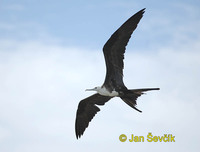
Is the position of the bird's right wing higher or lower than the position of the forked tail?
higher

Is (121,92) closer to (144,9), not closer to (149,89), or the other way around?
(149,89)

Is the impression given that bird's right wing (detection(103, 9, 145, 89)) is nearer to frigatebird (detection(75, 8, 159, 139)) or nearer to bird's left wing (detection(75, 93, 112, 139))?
frigatebird (detection(75, 8, 159, 139))

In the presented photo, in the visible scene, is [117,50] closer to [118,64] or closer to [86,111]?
[118,64]

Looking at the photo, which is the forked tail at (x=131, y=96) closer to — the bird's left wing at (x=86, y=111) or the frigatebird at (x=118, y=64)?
the frigatebird at (x=118, y=64)

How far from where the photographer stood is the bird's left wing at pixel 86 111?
10539 millimetres

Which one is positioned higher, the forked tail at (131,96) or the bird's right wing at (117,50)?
the bird's right wing at (117,50)

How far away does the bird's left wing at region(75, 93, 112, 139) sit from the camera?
34.6 ft

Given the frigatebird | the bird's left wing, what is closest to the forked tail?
the frigatebird

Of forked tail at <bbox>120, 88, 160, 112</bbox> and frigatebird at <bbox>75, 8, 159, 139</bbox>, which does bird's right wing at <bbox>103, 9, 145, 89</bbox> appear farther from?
forked tail at <bbox>120, 88, 160, 112</bbox>

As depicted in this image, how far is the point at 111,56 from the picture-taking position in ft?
29.5

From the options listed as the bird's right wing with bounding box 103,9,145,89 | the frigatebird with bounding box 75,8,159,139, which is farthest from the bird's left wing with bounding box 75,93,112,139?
the bird's right wing with bounding box 103,9,145,89

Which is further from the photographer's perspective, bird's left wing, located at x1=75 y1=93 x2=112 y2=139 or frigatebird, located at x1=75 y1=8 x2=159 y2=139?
bird's left wing, located at x1=75 y1=93 x2=112 y2=139

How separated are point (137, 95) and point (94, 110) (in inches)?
83.1

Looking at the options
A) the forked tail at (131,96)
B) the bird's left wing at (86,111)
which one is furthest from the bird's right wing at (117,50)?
the bird's left wing at (86,111)
